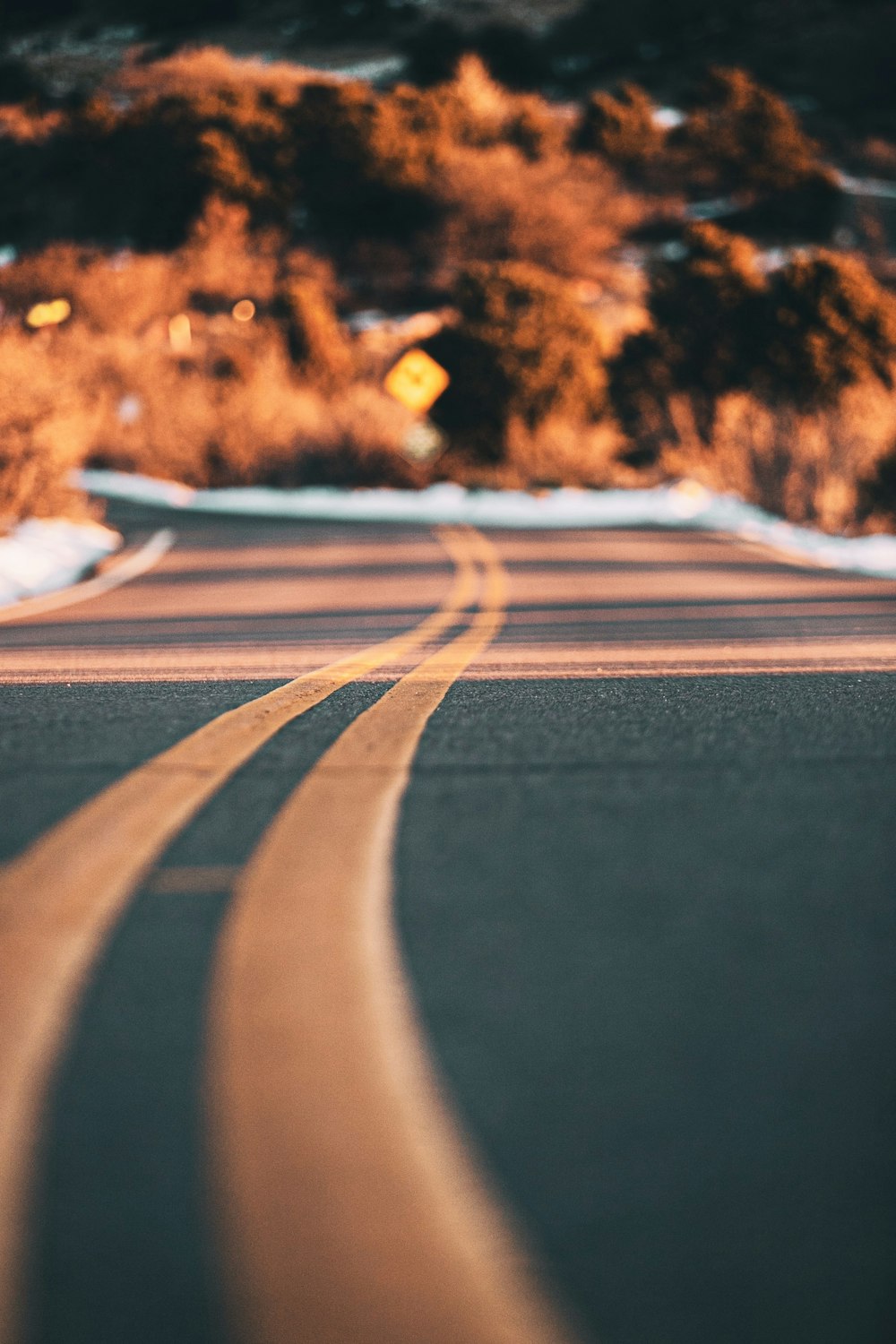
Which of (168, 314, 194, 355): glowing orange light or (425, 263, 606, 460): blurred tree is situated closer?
(425, 263, 606, 460): blurred tree

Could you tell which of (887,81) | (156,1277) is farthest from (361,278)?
(156,1277)

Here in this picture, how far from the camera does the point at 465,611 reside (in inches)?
430

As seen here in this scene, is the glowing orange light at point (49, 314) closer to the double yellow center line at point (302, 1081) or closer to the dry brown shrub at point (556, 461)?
the dry brown shrub at point (556, 461)

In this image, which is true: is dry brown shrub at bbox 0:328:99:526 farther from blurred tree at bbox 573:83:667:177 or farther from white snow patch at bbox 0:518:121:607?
blurred tree at bbox 573:83:667:177

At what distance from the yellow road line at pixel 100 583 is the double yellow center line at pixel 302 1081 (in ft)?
24.9

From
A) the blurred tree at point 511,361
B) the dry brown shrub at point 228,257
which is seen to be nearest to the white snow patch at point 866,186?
the dry brown shrub at point 228,257

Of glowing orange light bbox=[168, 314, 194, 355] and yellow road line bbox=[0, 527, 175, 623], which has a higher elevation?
glowing orange light bbox=[168, 314, 194, 355]

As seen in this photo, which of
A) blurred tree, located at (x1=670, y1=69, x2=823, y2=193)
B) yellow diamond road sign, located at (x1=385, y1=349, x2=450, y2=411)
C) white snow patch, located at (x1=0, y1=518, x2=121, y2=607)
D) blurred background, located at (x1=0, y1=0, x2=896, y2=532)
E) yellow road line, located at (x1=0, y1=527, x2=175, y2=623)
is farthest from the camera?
blurred tree, located at (x1=670, y1=69, x2=823, y2=193)

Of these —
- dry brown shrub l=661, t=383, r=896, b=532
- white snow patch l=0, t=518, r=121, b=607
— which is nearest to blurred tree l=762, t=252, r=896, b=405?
dry brown shrub l=661, t=383, r=896, b=532

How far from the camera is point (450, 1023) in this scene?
2.63 metres

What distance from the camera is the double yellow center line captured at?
1.84 metres

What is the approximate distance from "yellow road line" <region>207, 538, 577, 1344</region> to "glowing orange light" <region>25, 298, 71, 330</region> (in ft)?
169

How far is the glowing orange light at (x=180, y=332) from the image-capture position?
5066cm

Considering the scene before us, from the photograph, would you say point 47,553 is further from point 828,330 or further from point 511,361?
point 828,330
